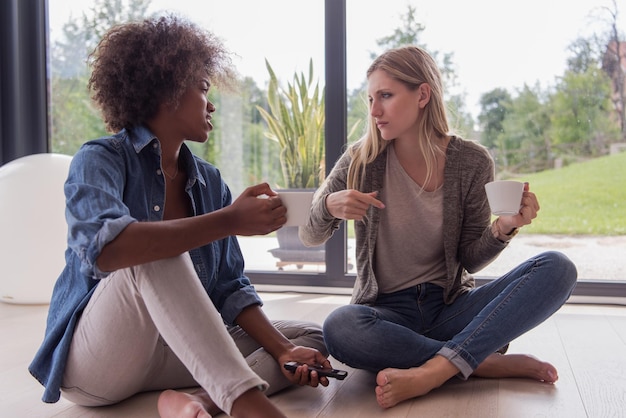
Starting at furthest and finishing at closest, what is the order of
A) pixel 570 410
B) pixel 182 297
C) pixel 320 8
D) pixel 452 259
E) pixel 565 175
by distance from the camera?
1. pixel 320 8
2. pixel 565 175
3. pixel 452 259
4. pixel 570 410
5. pixel 182 297

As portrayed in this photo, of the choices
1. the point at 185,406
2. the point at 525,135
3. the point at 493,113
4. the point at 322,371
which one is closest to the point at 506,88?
the point at 493,113

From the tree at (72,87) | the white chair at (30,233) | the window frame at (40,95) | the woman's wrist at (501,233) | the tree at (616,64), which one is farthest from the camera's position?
the tree at (72,87)

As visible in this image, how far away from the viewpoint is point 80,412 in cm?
171

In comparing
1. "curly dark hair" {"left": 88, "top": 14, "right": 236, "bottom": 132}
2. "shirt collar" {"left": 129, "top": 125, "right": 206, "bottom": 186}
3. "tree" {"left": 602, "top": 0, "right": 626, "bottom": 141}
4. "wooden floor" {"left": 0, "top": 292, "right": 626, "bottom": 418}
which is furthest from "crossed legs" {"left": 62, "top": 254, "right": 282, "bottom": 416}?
"tree" {"left": 602, "top": 0, "right": 626, "bottom": 141}

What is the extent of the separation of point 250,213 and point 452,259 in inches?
31.3

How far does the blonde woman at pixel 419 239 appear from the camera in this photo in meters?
1.80

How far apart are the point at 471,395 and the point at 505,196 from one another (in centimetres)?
54

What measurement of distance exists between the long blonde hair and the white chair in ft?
5.55

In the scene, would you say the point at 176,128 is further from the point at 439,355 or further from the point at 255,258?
the point at 255,258

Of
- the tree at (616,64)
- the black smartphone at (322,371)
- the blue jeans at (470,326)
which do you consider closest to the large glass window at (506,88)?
the tree at (616,64)

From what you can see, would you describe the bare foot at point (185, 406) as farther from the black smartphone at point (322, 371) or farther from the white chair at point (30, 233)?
the white chair at point (30, 233)

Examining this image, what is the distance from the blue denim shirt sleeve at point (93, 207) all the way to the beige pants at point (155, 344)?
10 cm

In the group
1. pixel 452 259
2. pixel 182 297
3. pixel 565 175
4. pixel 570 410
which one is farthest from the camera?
pixel 565 175

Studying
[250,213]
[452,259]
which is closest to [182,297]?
[250,213]
